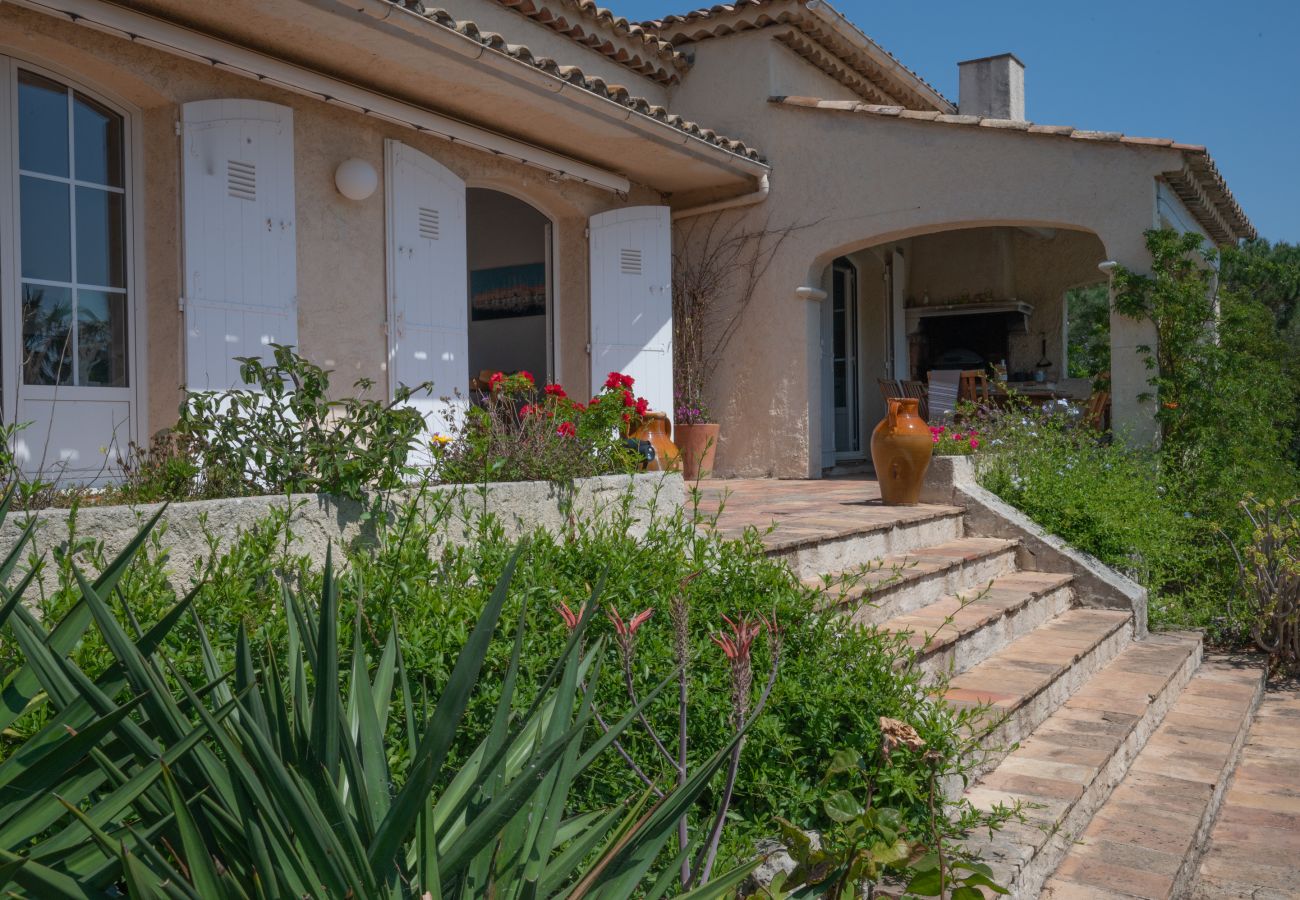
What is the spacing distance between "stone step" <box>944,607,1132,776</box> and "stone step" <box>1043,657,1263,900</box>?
37cm

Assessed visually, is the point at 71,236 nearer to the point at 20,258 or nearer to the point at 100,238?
the point at 100,238

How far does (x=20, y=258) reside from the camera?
4.89 metres

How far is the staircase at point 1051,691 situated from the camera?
3.13 meters

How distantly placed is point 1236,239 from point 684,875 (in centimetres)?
1078

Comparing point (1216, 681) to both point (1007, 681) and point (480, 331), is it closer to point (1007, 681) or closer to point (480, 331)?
point (1007, 681)

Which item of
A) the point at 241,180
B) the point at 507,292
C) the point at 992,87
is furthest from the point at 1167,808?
the point at 992,87

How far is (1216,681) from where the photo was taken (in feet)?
17.8

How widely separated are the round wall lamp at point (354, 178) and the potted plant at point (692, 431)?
330 centimetres

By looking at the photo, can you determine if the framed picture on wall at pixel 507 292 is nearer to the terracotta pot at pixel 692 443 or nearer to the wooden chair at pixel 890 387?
the terracotta pot at pixel 692 443

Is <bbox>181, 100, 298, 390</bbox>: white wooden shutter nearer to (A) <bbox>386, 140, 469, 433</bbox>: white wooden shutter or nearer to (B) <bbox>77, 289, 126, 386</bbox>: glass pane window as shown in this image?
(B) <bbox>77, 289, 126, 386</bbox>: glass pane window

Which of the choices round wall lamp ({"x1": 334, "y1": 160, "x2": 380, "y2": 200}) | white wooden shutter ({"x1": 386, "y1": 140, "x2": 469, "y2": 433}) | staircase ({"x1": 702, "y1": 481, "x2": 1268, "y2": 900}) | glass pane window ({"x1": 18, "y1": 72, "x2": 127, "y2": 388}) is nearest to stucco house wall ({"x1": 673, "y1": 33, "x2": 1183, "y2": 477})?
staircase ({"x1": 702, "y1": 481, "x2": 1268, "y2": 900})

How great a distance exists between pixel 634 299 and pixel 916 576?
A: 3896mm

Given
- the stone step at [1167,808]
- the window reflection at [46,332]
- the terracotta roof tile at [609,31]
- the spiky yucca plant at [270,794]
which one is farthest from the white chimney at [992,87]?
the spiky yucca plant at [270,794]

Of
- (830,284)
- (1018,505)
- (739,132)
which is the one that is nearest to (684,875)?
(1018,505)
